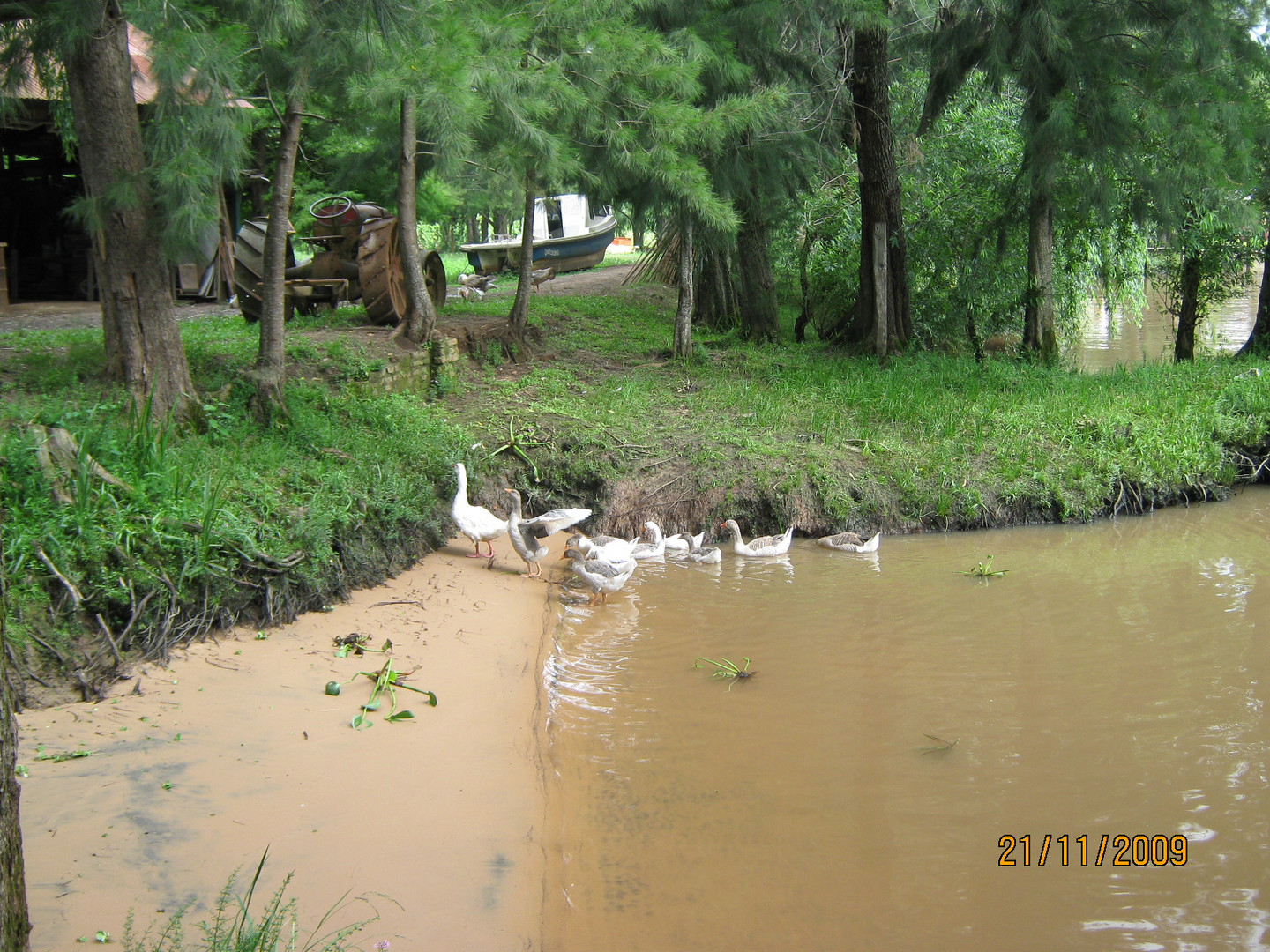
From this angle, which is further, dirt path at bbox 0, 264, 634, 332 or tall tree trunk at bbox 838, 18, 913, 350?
tall tree trunk at bbox 838, 18, 913, 350

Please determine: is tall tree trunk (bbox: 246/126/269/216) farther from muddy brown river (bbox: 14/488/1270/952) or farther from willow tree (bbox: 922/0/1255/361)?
muddy brown river (bbox: 14/488/1270/952)

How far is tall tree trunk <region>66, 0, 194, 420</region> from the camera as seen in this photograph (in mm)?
7457

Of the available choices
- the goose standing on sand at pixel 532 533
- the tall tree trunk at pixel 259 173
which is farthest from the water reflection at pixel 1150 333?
the tall tree trunk at pixel 259 173

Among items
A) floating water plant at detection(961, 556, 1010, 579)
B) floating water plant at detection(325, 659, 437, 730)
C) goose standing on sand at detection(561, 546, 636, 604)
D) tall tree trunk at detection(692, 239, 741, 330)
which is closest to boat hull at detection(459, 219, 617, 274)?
tall tree trunk at detection(692, 239, 741, 330)

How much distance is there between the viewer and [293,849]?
3842mm

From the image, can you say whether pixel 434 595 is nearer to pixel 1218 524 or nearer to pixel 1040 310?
pixel 1218 524

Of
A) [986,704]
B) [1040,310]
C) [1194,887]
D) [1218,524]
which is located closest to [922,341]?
[1040,310]

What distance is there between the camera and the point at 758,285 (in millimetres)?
15141

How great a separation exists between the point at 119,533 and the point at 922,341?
39.2ft

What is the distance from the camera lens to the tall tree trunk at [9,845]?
7.90 ft

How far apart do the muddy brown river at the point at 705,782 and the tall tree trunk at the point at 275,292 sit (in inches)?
84.5

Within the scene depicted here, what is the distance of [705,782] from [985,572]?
4.24 metres

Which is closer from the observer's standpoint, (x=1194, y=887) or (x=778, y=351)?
(x=1194, y=887)

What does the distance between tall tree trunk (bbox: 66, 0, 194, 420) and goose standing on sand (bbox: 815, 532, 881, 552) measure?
569 cm
